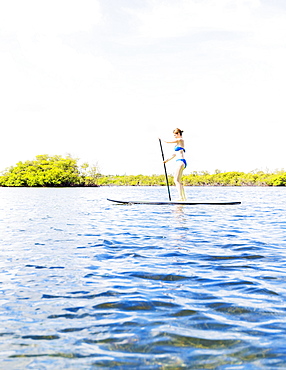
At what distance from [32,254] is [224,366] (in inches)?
190

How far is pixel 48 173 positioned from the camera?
111 meters

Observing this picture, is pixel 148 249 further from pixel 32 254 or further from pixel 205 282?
pixel 205 282

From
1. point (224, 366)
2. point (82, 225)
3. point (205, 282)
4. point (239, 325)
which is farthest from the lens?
point (82, 225)

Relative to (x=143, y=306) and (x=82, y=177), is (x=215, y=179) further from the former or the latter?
(x=143, y=306)

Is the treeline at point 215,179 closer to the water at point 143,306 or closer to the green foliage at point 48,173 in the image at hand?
the green foliage at point 48,173

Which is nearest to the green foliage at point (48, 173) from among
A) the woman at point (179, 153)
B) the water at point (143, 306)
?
the woman at point (179, 153)

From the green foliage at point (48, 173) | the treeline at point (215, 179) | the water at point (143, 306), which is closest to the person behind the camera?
the water at point (143, 306)

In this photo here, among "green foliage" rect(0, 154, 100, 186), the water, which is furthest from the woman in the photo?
"green foliage" rect(0, 154, 100, 186)

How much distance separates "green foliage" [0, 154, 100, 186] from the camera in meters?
108

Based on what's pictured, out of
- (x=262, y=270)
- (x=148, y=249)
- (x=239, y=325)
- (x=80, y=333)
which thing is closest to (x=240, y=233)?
(x=148, y=249)

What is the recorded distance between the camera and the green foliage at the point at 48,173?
108 meters

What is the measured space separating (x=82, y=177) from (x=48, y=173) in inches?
364

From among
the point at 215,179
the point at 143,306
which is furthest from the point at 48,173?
the point at 143,306

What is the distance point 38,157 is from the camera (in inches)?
5241
